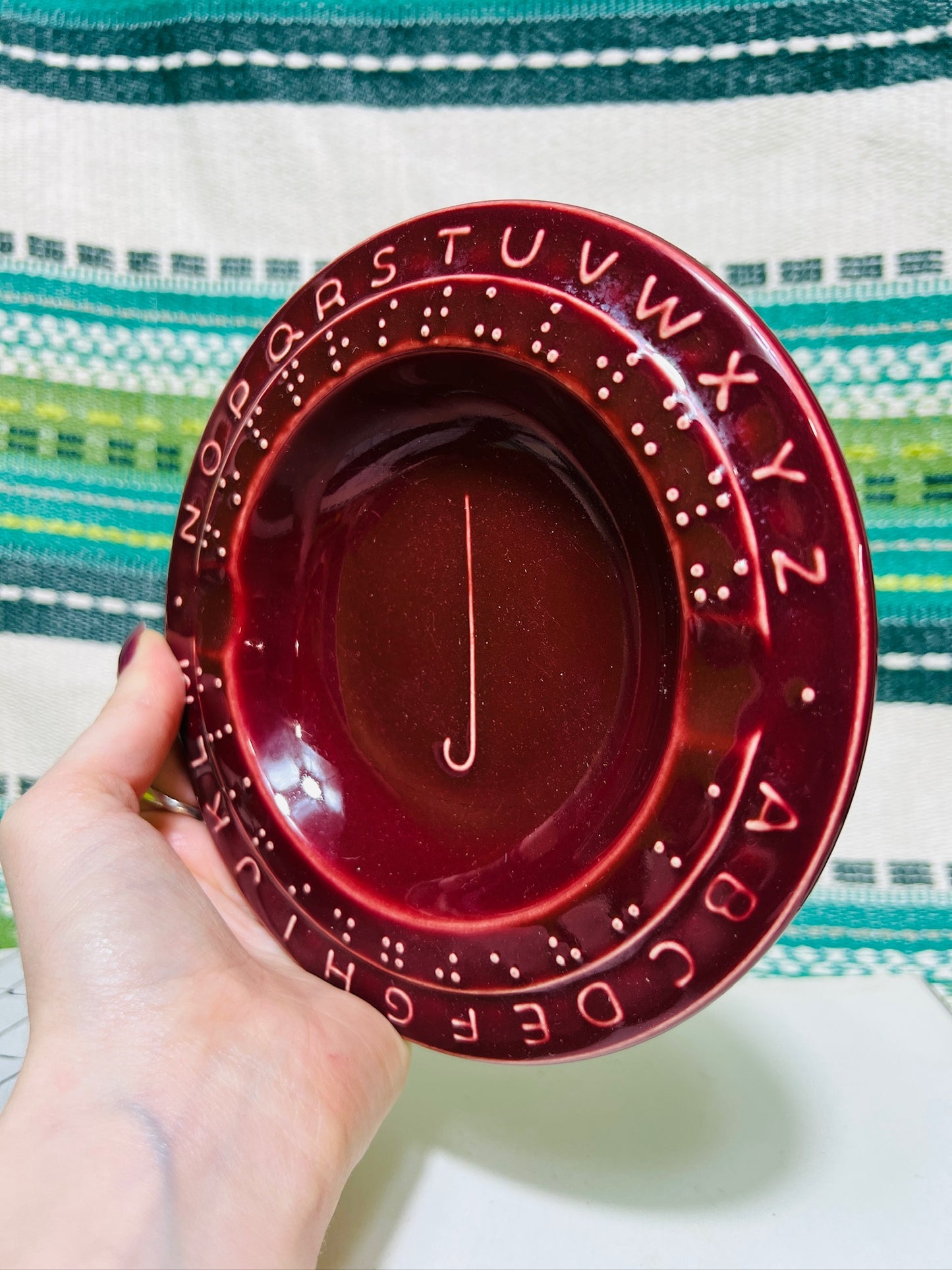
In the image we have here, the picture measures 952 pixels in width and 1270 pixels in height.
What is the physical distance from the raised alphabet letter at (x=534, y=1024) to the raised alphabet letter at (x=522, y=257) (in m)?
0.36

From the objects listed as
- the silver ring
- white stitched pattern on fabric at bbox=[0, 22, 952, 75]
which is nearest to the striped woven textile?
white stitched pattern on fabric at bbox=[0, 22, 952, 75]

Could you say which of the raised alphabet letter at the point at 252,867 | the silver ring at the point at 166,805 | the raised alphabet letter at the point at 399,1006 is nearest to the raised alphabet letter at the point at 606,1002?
the raised alphabet letter at the point at 399,1006

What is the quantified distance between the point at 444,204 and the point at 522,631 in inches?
17.8

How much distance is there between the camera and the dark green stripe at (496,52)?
722 millimetres

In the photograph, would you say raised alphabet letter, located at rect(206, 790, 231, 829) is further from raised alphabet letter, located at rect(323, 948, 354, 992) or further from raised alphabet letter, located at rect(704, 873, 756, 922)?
raised alphabet letter, located at rect(704, 873, 756, 922)

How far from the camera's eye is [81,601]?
2.97ft

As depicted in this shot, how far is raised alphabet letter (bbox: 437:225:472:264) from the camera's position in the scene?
20.0 inches

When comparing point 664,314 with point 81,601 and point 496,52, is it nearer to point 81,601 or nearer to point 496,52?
point 496,52

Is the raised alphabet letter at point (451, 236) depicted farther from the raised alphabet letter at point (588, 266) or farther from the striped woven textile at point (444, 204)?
the striped woven textile at point (444, 204)

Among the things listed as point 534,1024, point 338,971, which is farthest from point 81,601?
point 534,1024

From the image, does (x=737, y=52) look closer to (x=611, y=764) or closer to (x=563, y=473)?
(x=563, y=473)

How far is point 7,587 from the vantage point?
2.98ft

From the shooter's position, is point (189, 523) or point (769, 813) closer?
point (769, 813)

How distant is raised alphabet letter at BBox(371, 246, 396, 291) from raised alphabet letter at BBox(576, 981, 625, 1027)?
377mm
